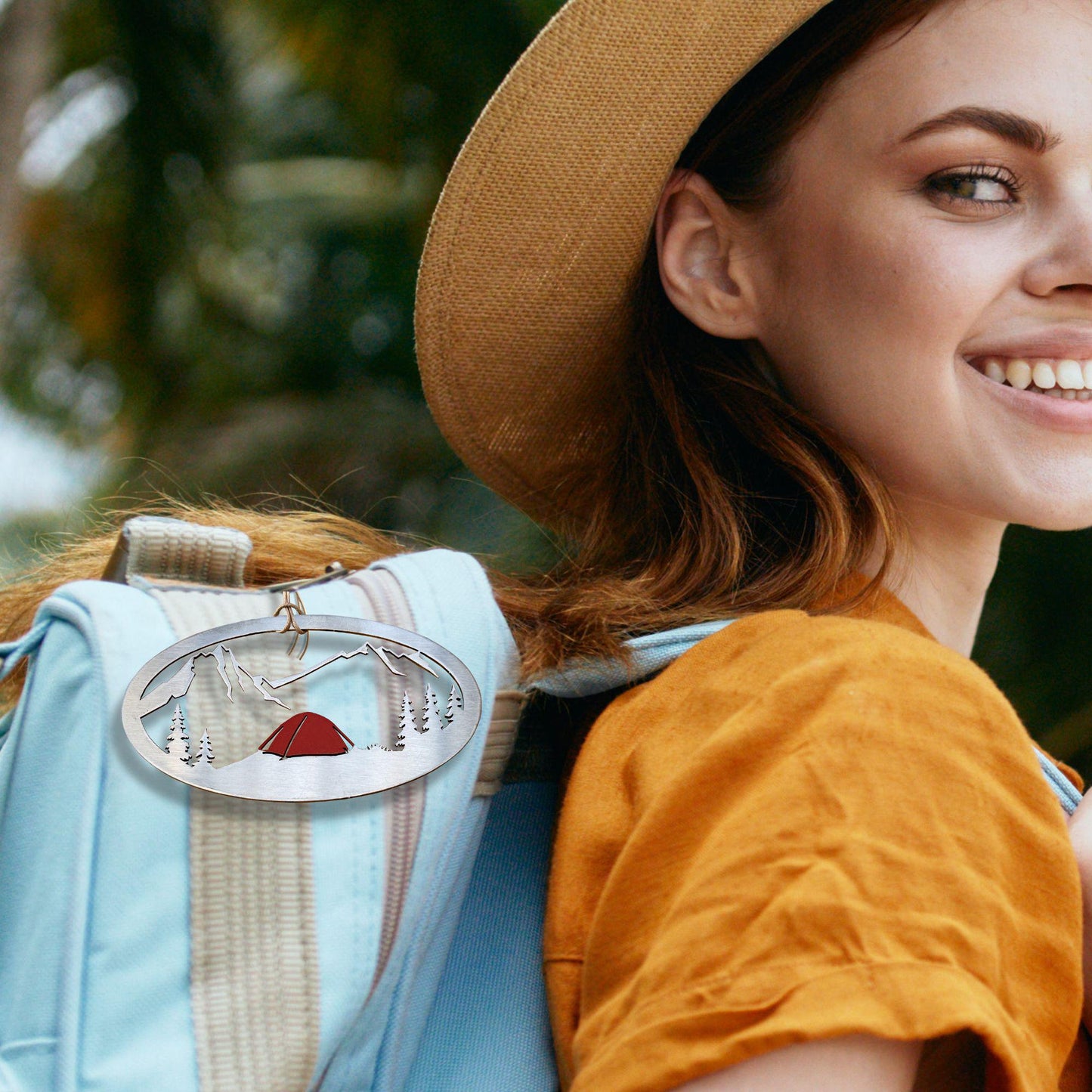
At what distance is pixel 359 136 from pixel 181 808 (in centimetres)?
836

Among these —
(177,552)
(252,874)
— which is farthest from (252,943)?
(177,552)

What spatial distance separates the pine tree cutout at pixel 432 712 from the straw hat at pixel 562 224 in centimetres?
67

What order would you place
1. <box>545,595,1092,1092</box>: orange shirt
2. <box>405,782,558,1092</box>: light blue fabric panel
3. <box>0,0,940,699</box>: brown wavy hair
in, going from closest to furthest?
<box>545,595,1092,1092</box>: orange shirt → <box>405,782,558,1092</box>: light blue fabric panel → <box>0,0,940,699</box>: brown wavy hair

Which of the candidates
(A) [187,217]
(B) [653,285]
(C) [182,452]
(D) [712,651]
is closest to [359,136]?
(A) [187,217]

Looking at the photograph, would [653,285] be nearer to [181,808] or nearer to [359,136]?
[181,808]

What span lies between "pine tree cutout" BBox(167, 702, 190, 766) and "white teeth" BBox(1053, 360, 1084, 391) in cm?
93

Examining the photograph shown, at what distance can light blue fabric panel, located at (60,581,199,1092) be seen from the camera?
930mm

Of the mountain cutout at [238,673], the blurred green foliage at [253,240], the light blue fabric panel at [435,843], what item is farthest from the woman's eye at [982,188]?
the blurred green foliage at [253,240]

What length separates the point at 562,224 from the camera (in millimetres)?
1611

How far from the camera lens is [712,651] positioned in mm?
1165

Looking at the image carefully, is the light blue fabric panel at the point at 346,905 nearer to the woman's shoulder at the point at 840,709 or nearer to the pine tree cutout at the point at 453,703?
the pine tree cutout at the point at 453,703

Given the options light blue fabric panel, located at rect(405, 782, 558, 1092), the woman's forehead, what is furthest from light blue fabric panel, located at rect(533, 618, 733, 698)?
the woman's forehead

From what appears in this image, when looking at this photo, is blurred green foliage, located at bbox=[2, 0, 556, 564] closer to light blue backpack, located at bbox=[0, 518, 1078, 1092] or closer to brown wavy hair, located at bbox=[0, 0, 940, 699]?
brown wavy hair, located at bbox=[0, 0, 940, 699]

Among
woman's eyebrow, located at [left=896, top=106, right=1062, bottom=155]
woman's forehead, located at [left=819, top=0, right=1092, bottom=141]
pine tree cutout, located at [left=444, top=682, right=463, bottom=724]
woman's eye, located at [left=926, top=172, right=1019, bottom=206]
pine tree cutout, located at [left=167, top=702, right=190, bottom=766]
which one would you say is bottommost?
pine tree cutout, located at [left=444, top=682, right=463, bottom=724]
